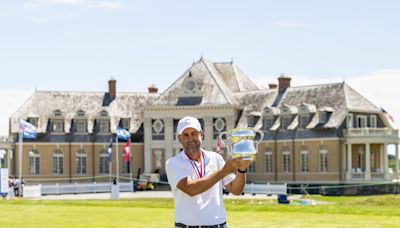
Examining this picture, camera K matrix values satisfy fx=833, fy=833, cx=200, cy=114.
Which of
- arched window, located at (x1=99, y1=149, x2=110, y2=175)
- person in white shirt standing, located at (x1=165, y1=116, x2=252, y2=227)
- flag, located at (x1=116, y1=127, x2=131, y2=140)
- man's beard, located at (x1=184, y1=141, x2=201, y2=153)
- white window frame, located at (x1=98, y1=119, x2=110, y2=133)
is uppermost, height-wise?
white window frame, located at (x1=98, y1=119, x2=110, y2=133)

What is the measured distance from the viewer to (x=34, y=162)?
6894cm

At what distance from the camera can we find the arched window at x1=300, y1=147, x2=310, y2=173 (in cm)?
6375

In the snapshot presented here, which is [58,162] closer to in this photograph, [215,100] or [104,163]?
[104,163]

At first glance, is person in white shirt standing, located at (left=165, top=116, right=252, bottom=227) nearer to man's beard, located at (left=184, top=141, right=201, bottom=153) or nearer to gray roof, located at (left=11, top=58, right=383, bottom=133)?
man's beard, located at (left=184, top=141, right=201, bottom=153)

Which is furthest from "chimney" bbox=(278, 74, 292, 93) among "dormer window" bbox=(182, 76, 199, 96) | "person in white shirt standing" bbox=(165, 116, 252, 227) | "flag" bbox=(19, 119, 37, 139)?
"person in white shirt standing" bbox=(165, 116, 252, 227)

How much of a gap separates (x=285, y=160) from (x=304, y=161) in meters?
1.81

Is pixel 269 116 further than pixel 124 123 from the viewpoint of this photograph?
No

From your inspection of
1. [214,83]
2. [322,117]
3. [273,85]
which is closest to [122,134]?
[214,83]

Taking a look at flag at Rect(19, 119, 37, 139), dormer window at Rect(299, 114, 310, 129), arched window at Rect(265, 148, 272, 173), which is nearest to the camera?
flag at Rect(19, 119, 37, 139)

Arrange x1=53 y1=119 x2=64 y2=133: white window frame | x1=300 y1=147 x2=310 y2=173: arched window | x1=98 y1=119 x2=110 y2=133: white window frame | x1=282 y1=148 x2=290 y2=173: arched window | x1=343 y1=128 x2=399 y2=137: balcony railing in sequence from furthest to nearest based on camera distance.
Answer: x1=98 y1=119 x2=110 y2=133: white window frame → x1=53 y1=119 x2=64 y2=133: white window frame → x1=282 y1=148 x2=290 y2=173: arched window → x1=300 y1=147 x2=310 y2=173: arched window → x1=343 y1=128 x2=399 y2=137: balcony railing

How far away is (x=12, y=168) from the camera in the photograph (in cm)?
6931

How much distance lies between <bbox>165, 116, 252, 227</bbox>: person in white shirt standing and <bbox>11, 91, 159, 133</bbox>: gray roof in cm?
6359

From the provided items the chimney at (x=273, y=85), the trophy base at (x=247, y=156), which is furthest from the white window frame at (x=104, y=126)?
the trophy base at (x=247, y=156)

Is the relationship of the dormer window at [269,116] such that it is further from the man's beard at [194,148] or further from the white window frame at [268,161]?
the man's beard at [194,148]
